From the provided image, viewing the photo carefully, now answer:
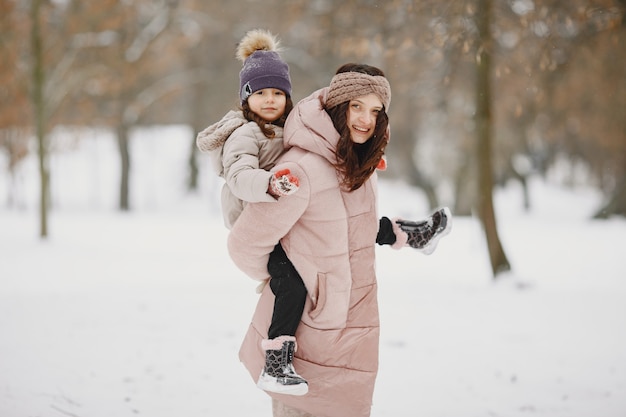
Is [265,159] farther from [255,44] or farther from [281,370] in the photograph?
[281,370]

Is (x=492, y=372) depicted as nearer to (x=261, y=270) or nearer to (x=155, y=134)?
(x=261, y=270)

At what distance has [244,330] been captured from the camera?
5.66 meters

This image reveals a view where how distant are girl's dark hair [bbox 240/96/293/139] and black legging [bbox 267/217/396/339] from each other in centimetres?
A: 50

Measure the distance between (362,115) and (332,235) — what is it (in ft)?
1.72

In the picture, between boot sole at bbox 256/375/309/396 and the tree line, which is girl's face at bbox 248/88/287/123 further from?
the tree line

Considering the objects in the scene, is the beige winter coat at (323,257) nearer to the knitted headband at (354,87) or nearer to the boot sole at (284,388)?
the knitted headband at (354,87)

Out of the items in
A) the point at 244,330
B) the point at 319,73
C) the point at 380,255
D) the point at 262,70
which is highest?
the point at 319,73

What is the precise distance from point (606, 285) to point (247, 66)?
680 centimetres

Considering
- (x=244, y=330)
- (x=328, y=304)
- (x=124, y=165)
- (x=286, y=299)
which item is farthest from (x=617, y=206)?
(x=286, y=299)

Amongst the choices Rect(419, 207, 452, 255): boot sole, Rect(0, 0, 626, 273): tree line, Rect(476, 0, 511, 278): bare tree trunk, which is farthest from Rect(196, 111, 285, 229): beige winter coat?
Rect(476, 0, 511, 278): bare tree trunk

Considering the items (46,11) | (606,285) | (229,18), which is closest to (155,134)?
(229,18)

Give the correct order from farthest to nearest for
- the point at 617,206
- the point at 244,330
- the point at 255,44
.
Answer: the point at 617,206 → the point at 244,330 → the point at 255,44

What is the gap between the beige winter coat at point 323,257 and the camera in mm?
2271

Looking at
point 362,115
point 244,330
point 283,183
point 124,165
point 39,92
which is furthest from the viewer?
point 124,165
